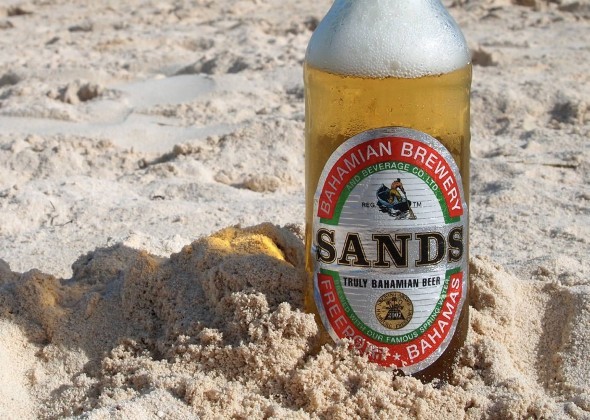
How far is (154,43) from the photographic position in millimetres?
5609

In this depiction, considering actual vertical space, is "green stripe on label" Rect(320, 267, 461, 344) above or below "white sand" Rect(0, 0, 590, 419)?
above

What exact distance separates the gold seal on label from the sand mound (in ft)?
0.30

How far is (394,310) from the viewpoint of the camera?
75.7 inches

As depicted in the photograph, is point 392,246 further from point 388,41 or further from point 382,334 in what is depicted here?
point 388,41

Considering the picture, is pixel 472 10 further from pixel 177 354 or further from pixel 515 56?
pixel 177 354

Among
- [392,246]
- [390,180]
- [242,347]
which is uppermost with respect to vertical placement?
[390,180]

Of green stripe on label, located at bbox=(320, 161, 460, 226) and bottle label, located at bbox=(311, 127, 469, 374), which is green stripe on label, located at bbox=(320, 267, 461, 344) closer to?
bottle label, located at bbox=(311, 127, 469, 374)

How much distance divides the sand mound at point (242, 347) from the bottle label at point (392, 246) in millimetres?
68

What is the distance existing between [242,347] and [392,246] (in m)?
0.35

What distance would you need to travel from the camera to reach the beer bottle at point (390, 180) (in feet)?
6.17

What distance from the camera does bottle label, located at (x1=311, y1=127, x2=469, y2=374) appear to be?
1.88 metres

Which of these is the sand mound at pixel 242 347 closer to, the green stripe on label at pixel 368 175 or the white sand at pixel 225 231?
the white sand at pixel 225 231

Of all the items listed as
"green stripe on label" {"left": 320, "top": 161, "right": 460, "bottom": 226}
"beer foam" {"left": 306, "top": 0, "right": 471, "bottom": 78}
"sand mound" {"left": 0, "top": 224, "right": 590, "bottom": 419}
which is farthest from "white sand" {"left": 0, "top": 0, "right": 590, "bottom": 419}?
"beer foam" {"left": 306, "top": 0, "right": 471, "bottom": 78}

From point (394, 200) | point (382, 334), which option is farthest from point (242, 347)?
point (394, 200)
